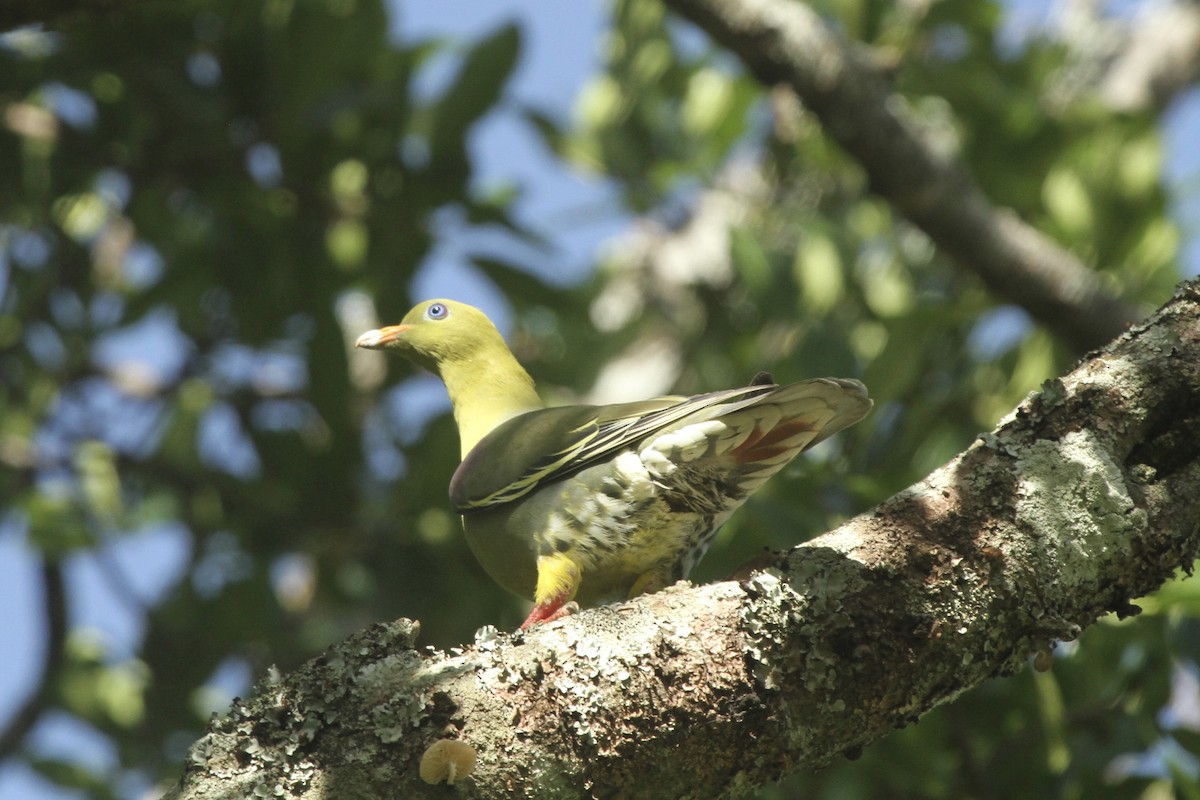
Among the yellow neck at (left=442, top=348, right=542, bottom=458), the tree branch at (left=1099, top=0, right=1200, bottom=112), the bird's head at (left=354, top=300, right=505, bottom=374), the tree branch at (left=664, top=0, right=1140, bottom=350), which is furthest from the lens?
the tree branch at (left=1099, top=0, right=1200, bottom=112)

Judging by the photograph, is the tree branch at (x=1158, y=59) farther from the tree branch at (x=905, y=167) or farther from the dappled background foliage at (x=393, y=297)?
the tree branch at (x=905, y=167)

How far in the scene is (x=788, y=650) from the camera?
2213 millimetres

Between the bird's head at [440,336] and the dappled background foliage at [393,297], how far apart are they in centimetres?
89

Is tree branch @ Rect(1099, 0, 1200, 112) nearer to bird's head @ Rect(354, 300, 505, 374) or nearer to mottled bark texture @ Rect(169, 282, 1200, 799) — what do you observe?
bird's head @ Rect(354, 300, 505, 374)

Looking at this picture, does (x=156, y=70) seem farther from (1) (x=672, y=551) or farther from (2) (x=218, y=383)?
(1) (x=672, y=551)

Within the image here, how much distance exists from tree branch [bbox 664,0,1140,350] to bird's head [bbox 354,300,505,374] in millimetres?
1507

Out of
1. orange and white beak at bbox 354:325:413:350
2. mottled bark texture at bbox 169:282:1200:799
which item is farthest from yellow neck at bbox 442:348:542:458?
mottled bark texture at bbox 169:282:1200:799

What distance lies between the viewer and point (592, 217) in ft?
21.2

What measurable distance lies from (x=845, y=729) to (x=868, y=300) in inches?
171

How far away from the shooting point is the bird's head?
455cm

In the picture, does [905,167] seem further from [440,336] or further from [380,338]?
[380,338]

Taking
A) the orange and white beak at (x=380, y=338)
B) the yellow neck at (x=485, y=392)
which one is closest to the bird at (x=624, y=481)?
the yellow neck at (x=485, y=392)

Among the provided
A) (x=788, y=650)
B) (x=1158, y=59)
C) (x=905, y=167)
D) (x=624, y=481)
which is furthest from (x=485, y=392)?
(x=1158, y=59)

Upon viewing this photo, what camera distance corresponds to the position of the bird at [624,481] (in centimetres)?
318
